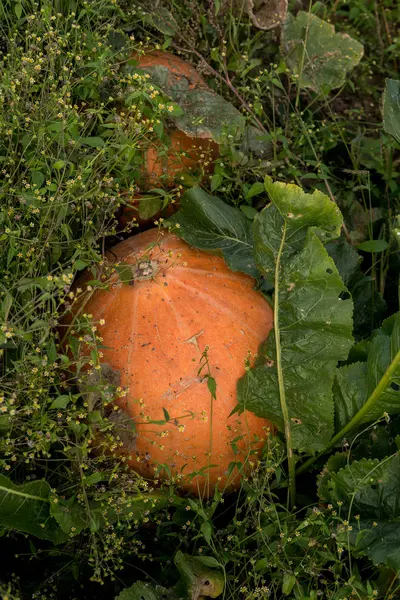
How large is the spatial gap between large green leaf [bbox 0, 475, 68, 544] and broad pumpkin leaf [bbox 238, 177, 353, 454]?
2.11 feet

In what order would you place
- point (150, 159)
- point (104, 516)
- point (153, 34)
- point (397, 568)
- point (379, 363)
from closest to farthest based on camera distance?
point (397, 568) < point (104, 516) < point (379, 363) < point (150, 159) < point (153, 34)

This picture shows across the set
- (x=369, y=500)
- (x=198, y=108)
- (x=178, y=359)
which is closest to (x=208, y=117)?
(x=198, y=108)

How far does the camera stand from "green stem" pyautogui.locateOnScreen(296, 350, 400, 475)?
2.17 meters

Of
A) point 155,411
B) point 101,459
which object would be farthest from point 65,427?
point 155,411

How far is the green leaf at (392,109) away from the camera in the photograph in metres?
2.54

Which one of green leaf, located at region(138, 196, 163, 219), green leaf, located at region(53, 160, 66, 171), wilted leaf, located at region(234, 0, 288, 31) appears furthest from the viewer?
wilted leaf, located at region(234, 0, 288, 31)

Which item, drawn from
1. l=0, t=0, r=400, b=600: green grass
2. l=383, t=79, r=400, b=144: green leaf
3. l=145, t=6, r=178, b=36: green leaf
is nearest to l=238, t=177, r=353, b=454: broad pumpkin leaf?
l=0, t=0, r=400, b=600: green grass

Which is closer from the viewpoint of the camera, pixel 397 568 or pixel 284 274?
pixel 397 568

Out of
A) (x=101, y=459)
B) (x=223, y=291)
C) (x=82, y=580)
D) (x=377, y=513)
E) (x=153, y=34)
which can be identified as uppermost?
(x=153, y=34)

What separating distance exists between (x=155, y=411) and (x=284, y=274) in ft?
1.86

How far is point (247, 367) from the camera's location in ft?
7.19

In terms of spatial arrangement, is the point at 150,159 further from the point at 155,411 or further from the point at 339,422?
the point at 339,422

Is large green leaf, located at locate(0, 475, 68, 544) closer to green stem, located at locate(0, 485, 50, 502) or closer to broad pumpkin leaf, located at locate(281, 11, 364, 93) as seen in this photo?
green stem, located at locate(0, 485, 50, 502)

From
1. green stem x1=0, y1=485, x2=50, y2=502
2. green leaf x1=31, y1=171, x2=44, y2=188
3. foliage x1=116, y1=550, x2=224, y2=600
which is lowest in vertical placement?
foliage x1=116, y1=550, x2=224, y2=600
